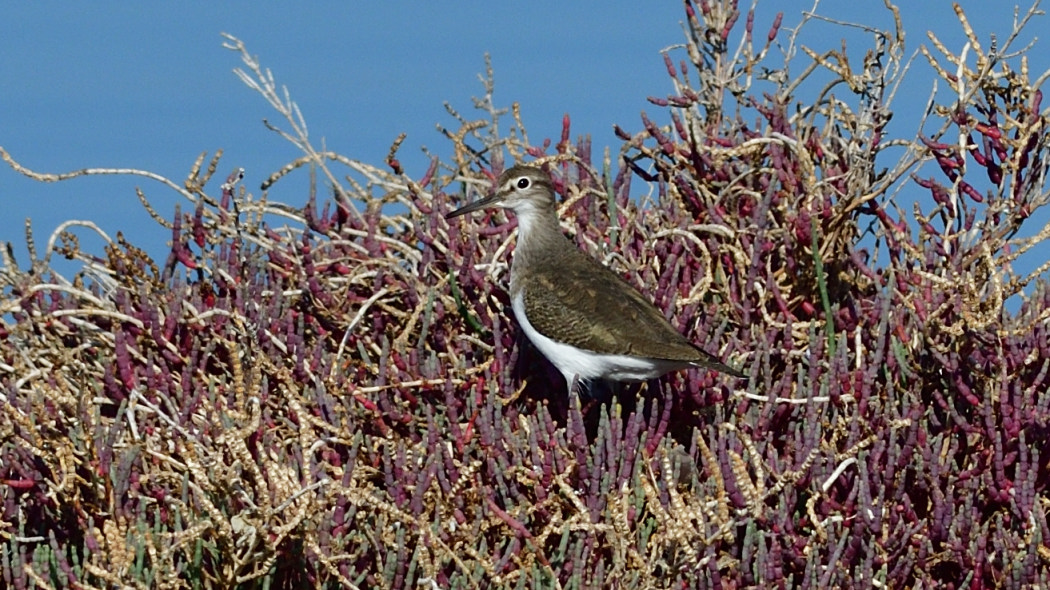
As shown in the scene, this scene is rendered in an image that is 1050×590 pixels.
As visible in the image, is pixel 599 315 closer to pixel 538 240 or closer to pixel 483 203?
pixel 538 240

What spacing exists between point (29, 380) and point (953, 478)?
4.65 meters

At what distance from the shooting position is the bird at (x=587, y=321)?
711 cm

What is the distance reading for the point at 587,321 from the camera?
7.50 metres

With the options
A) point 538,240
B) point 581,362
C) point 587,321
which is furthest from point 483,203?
point 581,362

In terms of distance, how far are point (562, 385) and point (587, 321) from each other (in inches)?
15.4

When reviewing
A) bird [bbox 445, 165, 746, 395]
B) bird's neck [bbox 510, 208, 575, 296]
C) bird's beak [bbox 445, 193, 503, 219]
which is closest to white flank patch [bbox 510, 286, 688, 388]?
bird [bbox 445, 165, 746, 395]

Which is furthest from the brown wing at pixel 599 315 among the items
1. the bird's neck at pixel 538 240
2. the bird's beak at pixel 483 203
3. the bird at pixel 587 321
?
the bird's beak at pixel 483 203

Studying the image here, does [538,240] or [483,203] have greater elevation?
[483,203]

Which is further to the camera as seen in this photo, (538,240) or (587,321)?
(538,240)

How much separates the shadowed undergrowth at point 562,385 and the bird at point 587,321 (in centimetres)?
17

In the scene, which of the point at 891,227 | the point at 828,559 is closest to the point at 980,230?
the point at 891,227

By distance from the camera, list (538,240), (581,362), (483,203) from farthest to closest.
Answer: (483,203) → (538,240) → (581,362)

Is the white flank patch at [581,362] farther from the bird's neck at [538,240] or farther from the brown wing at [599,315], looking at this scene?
the bird's neck at [538,240]

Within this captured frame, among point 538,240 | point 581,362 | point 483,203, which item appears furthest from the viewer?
point 483,203
